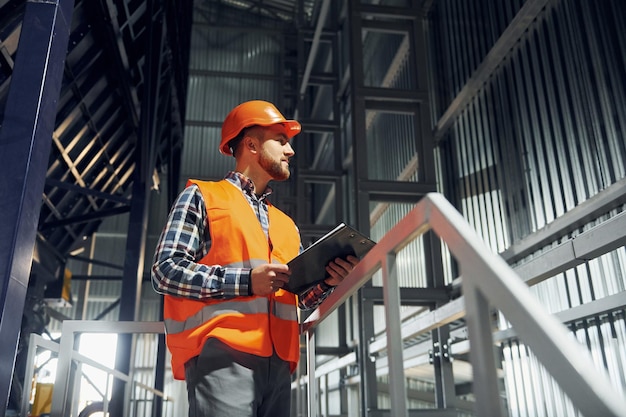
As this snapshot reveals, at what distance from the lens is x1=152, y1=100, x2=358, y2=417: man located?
2160mm

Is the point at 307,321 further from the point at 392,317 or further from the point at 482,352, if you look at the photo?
the point at 482,352

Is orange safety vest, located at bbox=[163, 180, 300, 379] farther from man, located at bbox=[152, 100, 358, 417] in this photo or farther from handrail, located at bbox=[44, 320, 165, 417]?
handrail, located at bbox=[44, 320, 165, 417]

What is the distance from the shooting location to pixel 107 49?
416 inches

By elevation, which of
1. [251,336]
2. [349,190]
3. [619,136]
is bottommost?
[251,336]

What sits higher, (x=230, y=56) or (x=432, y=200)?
(x=230, y=56)

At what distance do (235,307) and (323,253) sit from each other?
401 mm

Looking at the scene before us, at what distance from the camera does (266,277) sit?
86.1 inches

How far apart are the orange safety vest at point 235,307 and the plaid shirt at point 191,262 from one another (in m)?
0.05

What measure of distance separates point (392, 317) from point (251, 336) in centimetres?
55

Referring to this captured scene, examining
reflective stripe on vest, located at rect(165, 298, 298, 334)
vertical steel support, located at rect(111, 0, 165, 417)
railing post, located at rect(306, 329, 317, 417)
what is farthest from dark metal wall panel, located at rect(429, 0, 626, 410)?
vertical steel support, located at rect(111, 0, 165, 417)

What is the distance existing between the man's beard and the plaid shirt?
169 millimetres

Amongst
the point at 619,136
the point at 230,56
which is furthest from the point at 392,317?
the point at 230,56

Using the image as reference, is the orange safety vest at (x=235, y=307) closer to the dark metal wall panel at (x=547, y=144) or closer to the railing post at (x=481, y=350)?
the railing post at (x=481, y=350)

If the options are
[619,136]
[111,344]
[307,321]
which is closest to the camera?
[307,321]
